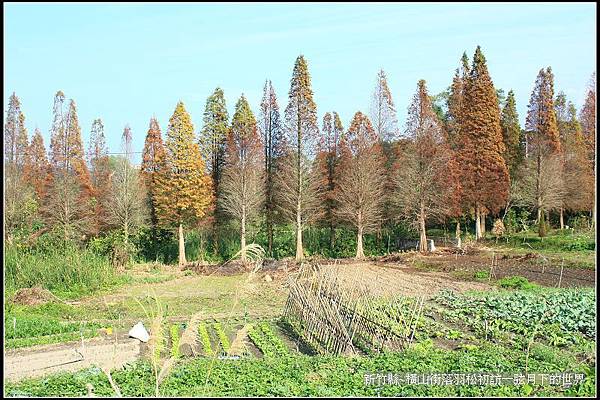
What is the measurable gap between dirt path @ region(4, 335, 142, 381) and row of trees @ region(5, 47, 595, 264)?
1282 centimetres

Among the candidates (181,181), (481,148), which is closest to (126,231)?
(181,181)

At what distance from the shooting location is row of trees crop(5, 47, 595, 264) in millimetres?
22953

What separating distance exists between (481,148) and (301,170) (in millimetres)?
7476

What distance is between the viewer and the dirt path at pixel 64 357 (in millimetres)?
8427

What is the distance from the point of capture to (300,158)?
23344 mm

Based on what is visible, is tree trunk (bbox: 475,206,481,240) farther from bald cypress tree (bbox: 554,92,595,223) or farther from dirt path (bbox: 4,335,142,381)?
dirt path (bbox: 4,335,142,381)

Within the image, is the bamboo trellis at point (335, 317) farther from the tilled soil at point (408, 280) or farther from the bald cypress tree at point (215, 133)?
the bald cypress tree at point (215, 133)

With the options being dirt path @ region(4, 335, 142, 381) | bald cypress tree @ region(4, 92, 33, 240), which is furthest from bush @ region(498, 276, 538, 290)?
bald cypress tree @ region(4, 92, 33, 240)

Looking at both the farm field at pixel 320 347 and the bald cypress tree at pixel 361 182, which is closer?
the farm field at pixel 320 347

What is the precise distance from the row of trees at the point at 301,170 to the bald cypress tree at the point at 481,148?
0.17 ft

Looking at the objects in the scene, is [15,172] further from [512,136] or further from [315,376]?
[512,136]

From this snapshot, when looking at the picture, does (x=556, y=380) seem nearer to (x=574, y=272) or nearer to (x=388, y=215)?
(x=574, y=272)

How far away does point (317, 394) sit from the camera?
6.33 metres

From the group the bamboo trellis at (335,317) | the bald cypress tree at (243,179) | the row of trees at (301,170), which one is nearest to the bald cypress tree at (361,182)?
the row of trees at (301,170)
